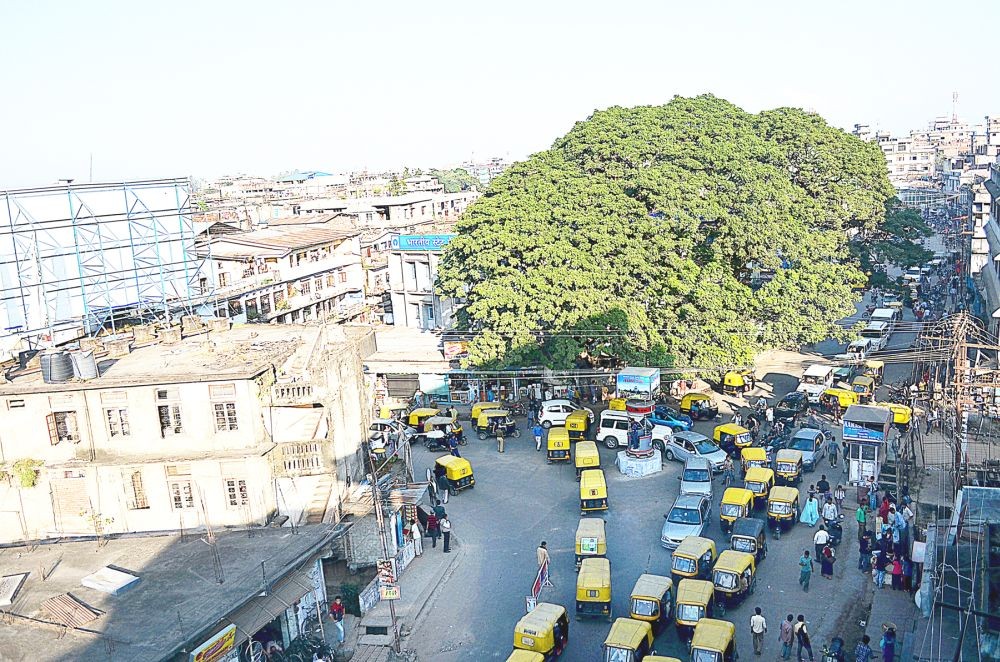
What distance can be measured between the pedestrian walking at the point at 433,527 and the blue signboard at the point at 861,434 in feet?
42.5

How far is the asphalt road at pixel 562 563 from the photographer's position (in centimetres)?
1967

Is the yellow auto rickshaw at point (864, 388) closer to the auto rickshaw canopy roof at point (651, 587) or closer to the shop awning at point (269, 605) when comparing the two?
the auto rickshaw canopy roof at point (651, 587)

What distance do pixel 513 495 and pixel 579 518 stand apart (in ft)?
9.99

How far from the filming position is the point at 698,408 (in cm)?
3500

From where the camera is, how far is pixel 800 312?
3666 centimetres

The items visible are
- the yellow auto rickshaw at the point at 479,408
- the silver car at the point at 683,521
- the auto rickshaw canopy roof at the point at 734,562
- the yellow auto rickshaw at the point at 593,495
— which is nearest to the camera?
the auto rickshaw canopy roof at the point at 734,562

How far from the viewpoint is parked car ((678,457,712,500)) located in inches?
1038

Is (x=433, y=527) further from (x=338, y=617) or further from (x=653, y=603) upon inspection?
(x=653, y=603)

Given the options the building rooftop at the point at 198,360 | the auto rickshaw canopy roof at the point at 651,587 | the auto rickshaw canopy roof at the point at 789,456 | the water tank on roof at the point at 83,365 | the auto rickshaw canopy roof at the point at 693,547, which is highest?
the water tank on roof at the point at 83,365

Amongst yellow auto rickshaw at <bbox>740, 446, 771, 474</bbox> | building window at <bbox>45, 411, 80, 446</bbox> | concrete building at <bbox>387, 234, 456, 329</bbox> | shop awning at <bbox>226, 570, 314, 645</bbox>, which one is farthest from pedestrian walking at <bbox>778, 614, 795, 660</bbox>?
concrete building at <bbox>387, 234, 456, 329</bbox>

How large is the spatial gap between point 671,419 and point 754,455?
223 inches

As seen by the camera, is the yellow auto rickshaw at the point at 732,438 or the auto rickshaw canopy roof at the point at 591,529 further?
the yellow auto rickshaw at the point at 732,438

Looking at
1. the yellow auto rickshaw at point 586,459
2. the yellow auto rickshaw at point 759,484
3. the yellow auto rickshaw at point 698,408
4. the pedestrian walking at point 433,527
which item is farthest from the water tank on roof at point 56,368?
the yellow auto rickshaw at point 698,408

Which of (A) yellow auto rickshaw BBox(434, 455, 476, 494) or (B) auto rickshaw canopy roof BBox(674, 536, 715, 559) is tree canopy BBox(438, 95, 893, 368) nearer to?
(A) yellow auto rickshaw BBox(434, 455, 476, 494)
